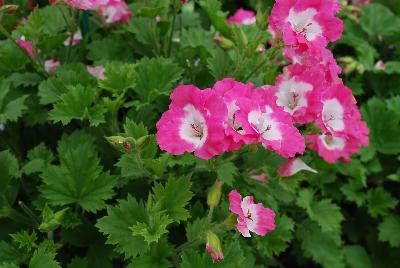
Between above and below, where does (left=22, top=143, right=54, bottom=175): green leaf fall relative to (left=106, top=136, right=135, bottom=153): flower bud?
below

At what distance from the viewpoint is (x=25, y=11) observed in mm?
2016

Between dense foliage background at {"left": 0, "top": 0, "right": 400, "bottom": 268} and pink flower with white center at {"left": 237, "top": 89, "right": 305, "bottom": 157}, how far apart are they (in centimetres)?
8

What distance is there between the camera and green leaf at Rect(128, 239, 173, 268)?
127 cm

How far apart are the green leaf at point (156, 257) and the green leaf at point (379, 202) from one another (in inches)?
42.2

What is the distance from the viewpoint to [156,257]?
130cm

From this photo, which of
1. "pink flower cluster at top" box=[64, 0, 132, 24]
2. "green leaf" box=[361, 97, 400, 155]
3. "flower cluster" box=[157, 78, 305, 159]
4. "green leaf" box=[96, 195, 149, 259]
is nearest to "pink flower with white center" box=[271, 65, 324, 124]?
"flower cluster" box=[157, 78, 305, 159]

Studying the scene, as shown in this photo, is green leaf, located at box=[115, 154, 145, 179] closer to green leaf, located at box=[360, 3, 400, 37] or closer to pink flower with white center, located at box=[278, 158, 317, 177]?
pink flower with white center, located at box=[278, 158, 317, 177]

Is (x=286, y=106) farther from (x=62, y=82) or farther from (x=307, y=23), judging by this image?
(x=62, y=82)

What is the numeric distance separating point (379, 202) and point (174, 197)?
3.73ft

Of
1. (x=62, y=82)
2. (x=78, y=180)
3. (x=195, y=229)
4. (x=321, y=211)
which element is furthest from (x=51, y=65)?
(x=321, y=211)

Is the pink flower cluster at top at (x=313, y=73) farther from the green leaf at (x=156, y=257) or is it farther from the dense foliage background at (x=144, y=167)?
the green leaf at (x=156, y=257)

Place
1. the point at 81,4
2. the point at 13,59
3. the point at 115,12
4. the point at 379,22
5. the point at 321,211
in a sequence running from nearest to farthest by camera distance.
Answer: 1. the point at 81,4
2. the point at 13,59
3. the point at 321,211
4. the point at 115,12
5. the point at 379,22

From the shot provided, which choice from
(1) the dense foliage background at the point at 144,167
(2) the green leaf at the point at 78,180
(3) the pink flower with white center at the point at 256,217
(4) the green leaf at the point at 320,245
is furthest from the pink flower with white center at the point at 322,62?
(4) the green leaf at the point at 320,245

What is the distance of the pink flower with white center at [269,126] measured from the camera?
112 cm
